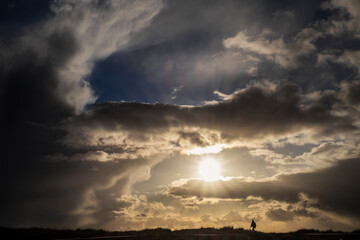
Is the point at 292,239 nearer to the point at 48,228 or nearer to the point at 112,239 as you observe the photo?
the point at 112,239

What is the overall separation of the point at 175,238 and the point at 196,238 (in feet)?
6.75

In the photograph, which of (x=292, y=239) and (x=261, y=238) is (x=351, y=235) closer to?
(x=292, y=239)

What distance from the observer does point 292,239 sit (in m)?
26.7

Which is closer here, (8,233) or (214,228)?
(8,233)

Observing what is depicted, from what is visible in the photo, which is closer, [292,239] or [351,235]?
[292,239]

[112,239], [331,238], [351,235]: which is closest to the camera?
[112,239]

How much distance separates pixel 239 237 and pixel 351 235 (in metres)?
13.0

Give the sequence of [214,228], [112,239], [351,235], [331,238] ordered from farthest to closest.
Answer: [214,228], [351,235], [331,238], [112,239]

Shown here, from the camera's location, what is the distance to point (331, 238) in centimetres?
2719

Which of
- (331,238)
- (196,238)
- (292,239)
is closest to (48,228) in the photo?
(196,238)

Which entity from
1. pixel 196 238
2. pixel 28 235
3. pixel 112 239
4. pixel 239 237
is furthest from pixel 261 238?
pixel 28 235

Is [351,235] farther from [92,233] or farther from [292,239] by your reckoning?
[92,233]

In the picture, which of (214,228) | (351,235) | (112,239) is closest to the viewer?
(112,239)

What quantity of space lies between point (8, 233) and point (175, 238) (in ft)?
54.9
